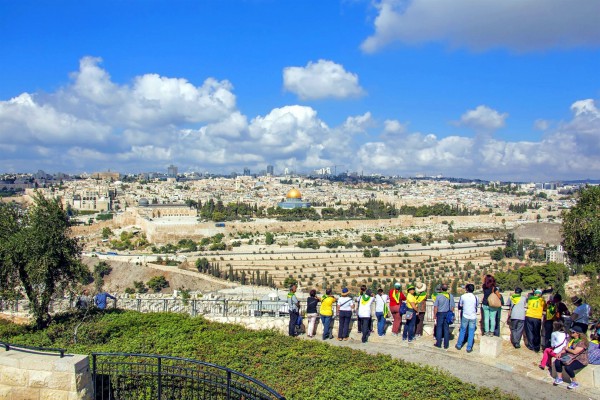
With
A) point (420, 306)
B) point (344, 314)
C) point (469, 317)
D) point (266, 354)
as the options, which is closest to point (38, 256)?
point (266, 354)

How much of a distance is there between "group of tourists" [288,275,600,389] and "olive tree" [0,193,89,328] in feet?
14.5

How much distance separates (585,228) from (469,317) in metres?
11.4

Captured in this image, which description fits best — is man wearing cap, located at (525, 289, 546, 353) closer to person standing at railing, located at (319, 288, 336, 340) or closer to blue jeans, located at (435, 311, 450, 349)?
blue jeans, located at (435, 311, 450, 349)

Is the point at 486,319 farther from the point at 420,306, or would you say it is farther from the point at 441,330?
the point at 420,306

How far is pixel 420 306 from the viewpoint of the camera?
886cm

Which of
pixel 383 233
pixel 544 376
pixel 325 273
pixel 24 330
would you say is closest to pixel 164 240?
pixel 325 273

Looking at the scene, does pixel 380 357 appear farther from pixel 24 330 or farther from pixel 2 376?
pixel 24 330

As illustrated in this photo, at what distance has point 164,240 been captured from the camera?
64.4 metres

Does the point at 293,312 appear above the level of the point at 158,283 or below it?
above

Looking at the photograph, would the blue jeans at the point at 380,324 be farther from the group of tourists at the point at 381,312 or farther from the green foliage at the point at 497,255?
the green foliage at the point at 497,255

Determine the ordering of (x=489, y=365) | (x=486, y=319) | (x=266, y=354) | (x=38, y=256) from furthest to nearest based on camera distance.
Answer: (x=38, y=256) → (x=486, y=319) → (x=489, y=365) → (x=266, y=354)

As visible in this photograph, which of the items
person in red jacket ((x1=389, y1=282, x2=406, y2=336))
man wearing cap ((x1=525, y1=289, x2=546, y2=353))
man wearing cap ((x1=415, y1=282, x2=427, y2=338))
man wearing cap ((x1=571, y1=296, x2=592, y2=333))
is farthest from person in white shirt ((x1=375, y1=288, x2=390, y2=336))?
man wearing cap ((x1=571, y1=296, x2=592, y2=333))

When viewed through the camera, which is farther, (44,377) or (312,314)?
(312,314)

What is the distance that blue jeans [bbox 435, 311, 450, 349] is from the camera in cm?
846
